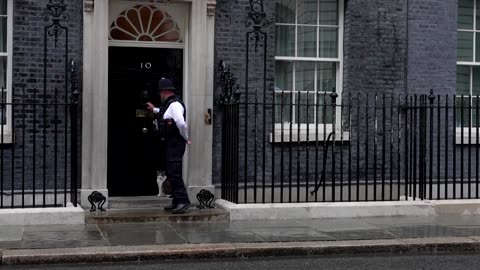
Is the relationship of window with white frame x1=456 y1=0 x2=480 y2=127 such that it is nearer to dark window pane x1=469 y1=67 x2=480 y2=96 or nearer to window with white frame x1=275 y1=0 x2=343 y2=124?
dark window pane x1=469 y1=67 x2=480 y2=96

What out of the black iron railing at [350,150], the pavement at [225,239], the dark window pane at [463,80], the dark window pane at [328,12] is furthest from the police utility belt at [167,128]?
the dark window pane at [463,80]

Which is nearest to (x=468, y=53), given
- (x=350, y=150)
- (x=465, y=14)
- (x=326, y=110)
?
(x=465, y=14)

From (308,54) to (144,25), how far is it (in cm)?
271

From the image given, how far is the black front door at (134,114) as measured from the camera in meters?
10.6

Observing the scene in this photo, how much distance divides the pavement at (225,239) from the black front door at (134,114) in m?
1.57

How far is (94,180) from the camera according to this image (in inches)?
396

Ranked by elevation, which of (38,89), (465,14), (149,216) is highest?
(465,14)

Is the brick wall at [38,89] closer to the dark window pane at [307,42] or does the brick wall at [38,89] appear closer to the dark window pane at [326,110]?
the dark window pane at [307,42]

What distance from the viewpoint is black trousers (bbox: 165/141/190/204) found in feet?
31.6

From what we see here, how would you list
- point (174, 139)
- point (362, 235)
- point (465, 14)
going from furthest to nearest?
point (465, 14), point (174, 139), point (362, 235)

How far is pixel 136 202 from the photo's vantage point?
1050 centimetres

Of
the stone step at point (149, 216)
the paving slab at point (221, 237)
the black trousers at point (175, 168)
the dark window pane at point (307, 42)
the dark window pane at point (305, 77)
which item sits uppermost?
the dark window pane at point (307, 42)

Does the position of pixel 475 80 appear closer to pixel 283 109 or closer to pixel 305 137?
pixel 305 137

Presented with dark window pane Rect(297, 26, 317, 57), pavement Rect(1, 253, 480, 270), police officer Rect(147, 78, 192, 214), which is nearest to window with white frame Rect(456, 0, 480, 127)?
dark window pane Rect(297, 26, 317, 57)
